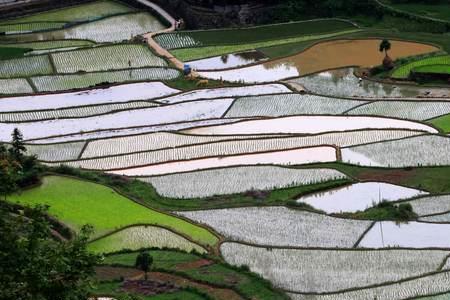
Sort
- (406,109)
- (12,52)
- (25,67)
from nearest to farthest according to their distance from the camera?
(406,109), (25,67), (12,52)

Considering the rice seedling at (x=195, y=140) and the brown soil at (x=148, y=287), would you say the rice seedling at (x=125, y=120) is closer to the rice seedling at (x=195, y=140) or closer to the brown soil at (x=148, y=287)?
the rice seedling at (x=195, y=140)

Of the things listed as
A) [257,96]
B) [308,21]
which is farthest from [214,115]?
[308,21]

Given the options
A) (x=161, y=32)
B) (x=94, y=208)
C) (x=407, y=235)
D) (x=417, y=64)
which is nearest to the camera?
(x=407, y=235)

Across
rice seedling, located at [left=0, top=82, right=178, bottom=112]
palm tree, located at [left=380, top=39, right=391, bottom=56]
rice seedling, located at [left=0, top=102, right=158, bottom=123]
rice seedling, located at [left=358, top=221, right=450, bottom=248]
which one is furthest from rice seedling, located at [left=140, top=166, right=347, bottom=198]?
palm tree, located at [left=380, top=39, right=391, bottom=56]

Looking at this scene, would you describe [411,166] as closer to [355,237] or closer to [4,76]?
[355,237]

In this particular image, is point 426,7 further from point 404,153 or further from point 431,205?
point 431,205

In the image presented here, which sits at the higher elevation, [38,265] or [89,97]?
[89,97]

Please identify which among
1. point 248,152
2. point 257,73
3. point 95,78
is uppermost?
point 257,73

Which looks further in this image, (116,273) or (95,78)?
(95,78)

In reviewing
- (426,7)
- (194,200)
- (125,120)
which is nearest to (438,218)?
(194,200)
